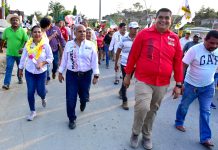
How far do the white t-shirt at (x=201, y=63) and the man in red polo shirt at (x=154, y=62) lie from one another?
544 mm

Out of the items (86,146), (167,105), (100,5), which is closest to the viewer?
(86,146)

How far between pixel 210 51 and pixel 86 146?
2.40 m

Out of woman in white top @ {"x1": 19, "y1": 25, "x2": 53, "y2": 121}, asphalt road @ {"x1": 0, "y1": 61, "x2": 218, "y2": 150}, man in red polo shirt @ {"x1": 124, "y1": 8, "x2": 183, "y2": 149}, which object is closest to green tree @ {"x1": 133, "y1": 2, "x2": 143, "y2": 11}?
asphalt road @ {"x1": 0, "y1": 61, "x2": 218, "y2": 150}

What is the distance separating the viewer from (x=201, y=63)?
479 cm

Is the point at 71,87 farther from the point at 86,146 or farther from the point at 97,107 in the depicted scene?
the point at 97,107

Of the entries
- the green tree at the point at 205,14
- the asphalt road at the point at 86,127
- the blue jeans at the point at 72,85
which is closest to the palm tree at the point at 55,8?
the green tree at the point at 205,14

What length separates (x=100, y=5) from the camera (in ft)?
93.1

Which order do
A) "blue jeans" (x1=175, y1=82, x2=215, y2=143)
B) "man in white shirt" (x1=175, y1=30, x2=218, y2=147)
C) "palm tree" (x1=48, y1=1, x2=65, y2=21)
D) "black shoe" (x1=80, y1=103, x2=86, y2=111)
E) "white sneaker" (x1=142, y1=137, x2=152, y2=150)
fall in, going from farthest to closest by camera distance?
"palm tree" (x1=48, y1=1, x2=65, y2=21)
"black shoe" (x1=80, y1=103, x2=86, y2=111)
"blue jeans" (x1=175, y1=82, x2=215, y2=143)
"man in white shirt" (x1=175, y1=30, x2=218, y2=147)
"white sneaker" (x1=142, y1=137, x2=152, y2=150)

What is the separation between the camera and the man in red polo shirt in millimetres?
4148

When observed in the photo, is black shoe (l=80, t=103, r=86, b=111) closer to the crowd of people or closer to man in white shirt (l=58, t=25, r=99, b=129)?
the crowd of people

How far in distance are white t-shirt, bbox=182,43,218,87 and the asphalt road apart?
1029mm

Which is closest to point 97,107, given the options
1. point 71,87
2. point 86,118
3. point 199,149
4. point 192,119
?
point 86,118

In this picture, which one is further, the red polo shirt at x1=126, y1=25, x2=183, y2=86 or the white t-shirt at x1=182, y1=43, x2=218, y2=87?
the white t-shirt at x1=182, y1=43, x2=218, y2=87

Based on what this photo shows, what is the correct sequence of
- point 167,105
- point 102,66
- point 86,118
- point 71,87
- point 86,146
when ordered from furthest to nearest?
1. point 102,66
2. point 167,105
3. point 86,118
4. point 71,87
5. point 86,146
